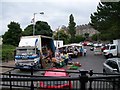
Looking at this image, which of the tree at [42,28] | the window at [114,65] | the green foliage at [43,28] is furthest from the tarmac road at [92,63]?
the green foliage at [43,28]

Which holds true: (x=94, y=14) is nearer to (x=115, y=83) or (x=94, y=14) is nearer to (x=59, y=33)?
(x=59, y=33)

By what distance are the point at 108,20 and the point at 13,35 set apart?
20.6 meters

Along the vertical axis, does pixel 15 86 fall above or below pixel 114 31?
below

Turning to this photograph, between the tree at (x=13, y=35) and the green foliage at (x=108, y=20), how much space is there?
16.2 meters

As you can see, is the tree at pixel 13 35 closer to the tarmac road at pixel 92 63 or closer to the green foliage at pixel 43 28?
the green foliage at pixel 43 28

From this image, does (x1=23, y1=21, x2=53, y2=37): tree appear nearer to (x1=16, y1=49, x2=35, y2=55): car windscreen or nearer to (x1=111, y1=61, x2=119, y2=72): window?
(x1=16, y1=49, x2=35, y2=55): car windscreen

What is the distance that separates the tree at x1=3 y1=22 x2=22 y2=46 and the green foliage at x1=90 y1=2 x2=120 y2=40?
16223 mm

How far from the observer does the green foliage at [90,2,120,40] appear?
40438mm

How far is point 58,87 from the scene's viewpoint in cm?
541

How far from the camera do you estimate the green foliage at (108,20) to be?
40.4 m

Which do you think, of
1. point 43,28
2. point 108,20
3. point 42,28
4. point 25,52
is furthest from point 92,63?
point 43,28

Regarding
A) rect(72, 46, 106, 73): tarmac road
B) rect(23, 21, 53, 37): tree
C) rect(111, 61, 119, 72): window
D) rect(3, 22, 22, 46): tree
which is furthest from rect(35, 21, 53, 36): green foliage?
rect(111, 61, 119, 72): window

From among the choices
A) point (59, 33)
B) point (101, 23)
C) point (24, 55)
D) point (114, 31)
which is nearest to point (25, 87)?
point (24, 55)

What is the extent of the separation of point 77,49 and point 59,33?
45.0 metres
